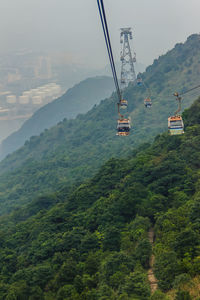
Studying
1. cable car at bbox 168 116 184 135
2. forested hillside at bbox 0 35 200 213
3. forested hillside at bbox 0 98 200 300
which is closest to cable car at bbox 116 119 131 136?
cable car at bbox 168 116 184 135

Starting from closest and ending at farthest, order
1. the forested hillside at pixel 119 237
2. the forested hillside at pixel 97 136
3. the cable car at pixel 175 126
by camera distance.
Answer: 1. the forested hillside at pixel 119 237
2. the cable car at pixel 175 126
3. the forested hillside at pixel 97 136

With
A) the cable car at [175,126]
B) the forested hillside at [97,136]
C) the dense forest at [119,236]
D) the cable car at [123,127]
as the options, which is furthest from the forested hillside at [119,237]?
the forested hillside at [97,136]

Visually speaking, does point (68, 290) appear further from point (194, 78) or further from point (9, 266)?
point (194, 78)

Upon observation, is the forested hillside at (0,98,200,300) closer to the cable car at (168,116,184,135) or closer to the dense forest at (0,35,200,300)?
the dense forest at (0,35,200,300)

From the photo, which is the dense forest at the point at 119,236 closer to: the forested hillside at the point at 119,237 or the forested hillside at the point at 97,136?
the forested hillside at the point at 119,237

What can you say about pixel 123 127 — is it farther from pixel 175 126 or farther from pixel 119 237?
pixel 119 237
